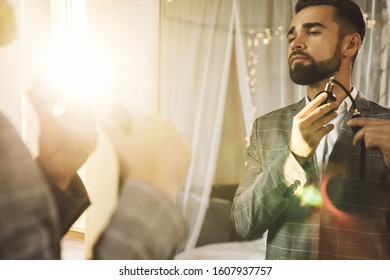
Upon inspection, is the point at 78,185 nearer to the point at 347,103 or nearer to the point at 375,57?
the point at 347,103

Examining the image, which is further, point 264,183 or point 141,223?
point 264,183

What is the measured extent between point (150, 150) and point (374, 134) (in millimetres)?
711

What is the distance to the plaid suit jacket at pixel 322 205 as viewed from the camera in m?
1.20

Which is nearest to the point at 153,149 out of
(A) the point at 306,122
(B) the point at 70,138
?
(B) the point at 70,138

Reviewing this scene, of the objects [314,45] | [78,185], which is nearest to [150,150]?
[78,185]

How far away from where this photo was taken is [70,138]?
1.25 m

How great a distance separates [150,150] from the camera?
1.26 meters

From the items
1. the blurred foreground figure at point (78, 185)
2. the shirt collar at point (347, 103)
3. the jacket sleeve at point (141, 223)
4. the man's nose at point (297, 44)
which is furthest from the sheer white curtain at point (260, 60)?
the jacket sleeve at point (141, 223)

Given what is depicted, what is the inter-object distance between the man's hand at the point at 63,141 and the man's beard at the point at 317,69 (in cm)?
71

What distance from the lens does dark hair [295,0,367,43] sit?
1230mm

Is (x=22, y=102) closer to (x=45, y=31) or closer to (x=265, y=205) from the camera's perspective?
(x=45, y=31)

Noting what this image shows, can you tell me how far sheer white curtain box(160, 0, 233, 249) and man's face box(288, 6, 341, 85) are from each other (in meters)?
0.22

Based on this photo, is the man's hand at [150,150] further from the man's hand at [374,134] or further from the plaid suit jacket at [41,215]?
the man's hand at [374,134]
